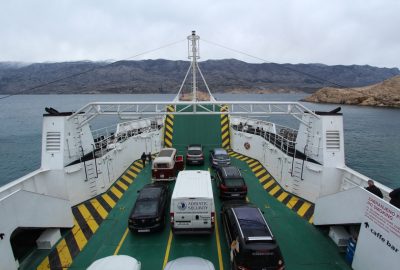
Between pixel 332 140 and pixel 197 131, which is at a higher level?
pixel 332 140

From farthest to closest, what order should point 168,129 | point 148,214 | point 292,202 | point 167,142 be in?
point 168,129
point 167,142
point 292,202
point 148,214

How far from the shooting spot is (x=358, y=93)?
119m

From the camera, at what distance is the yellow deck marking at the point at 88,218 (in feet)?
33.9

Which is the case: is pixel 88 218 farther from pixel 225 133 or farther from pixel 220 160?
pixel 225 133

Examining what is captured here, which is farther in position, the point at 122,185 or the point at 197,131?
the point at 197,131

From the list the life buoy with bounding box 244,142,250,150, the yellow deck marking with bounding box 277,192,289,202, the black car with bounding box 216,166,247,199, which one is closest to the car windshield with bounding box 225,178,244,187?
the black car with bounding box 216,166,247,199

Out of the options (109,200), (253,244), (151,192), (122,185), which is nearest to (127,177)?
(122,185)

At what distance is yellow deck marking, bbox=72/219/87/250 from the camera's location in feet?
30.3

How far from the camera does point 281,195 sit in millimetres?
13016

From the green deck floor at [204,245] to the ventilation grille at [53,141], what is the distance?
4.07 metres

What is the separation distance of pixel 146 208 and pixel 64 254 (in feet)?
10.1

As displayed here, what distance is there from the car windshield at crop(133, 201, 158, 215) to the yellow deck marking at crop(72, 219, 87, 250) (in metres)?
2.13

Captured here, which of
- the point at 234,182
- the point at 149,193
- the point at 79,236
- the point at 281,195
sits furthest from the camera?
the point at 281,195

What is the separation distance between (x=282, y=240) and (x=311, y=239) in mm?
1115
